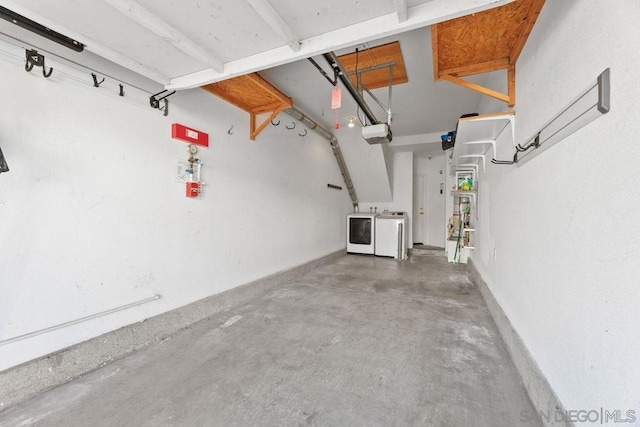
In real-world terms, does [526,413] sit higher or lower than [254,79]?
lower

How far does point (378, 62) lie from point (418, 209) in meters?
5.08

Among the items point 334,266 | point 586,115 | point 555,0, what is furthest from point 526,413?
point 334,266

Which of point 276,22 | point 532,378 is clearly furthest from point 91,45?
point 532,378

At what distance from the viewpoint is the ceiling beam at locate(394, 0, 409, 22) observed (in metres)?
1.24

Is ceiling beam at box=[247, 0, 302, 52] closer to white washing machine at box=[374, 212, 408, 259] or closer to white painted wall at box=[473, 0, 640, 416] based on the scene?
white painted wall at box=[473, 0, 640, 416]

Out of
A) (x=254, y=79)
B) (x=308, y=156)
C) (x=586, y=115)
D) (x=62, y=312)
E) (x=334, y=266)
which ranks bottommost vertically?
(x=334, y=266)

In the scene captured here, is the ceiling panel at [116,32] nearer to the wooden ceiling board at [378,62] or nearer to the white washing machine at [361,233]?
the wooden ceiling board at [378,62]

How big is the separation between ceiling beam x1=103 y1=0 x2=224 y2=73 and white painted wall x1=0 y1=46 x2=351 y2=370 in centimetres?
76

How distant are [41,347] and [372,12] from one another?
280cm

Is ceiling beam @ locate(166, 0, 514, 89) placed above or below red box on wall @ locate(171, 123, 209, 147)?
above

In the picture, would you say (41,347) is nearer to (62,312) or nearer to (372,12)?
(62,312)

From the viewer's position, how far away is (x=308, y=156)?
4.51 meters

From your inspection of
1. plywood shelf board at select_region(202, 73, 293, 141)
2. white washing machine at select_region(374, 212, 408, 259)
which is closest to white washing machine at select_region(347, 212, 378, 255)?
white washing machine at select_region(374, 212, 408, 259)

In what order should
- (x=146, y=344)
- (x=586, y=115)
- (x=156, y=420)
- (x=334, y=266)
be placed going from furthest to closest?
(x=334, y=266)
(x=146, y=344)
(x=156, y=420)
(x=586, y=115)
